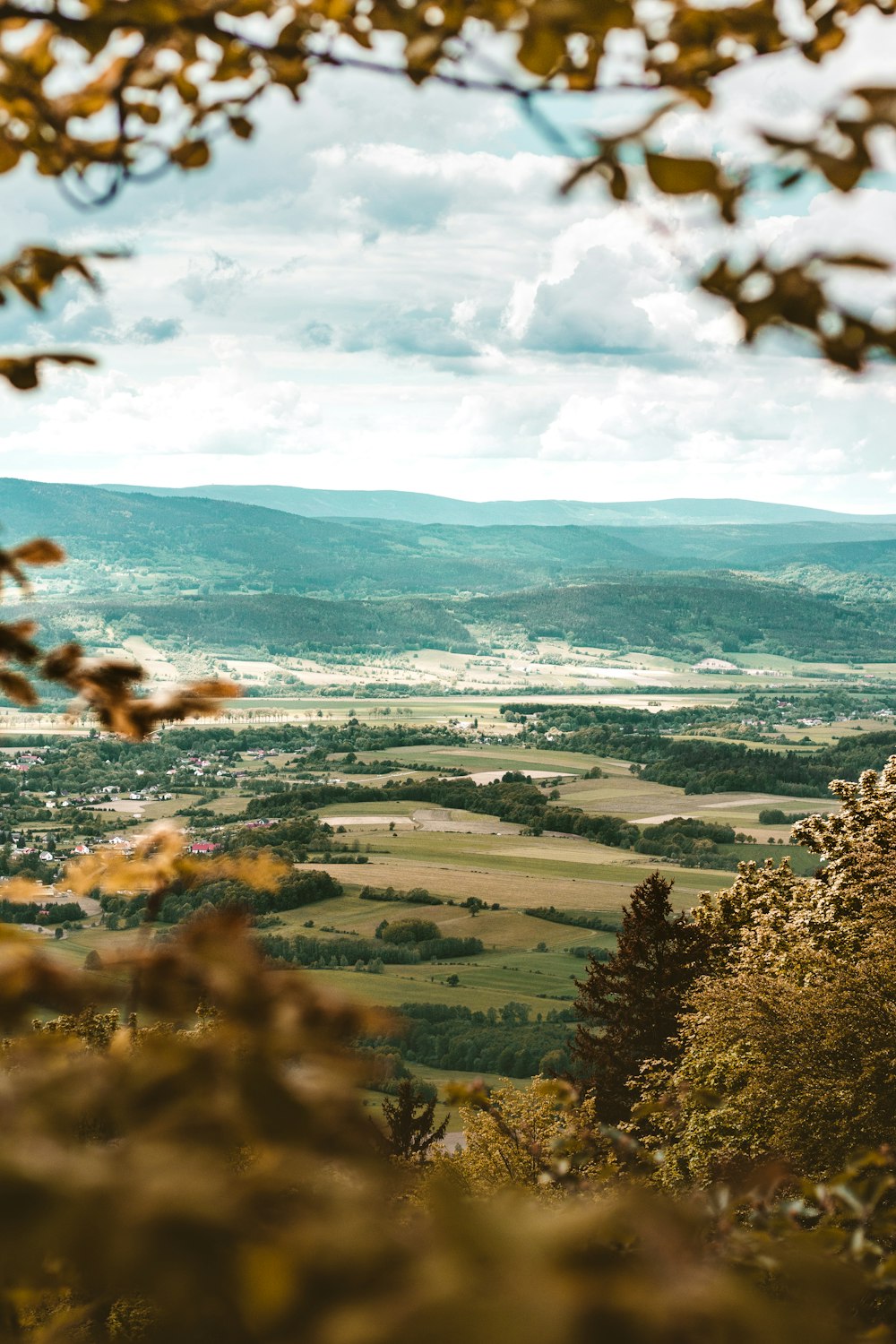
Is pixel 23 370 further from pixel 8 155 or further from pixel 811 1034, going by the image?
pixel 811 1034

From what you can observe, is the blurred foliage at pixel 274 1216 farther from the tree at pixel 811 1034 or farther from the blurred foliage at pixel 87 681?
the tree at pixel 811 1034

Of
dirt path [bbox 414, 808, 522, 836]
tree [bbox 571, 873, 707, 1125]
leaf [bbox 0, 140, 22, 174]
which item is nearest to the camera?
leaf [bbox 0, 140, 22, 174]

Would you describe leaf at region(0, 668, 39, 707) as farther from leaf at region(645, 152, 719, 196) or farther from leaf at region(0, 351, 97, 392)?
leaf at region(645, 152, 719, 196)

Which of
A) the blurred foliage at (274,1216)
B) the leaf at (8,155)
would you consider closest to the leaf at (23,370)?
the leaf at (8,155)

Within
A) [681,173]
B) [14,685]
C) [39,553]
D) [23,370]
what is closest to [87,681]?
[14,685]

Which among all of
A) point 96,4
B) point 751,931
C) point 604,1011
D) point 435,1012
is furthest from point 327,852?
point 96,4

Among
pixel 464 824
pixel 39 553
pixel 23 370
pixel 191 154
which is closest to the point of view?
pixel 23 370

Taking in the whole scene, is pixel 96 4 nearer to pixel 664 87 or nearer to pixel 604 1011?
pixel 664 87

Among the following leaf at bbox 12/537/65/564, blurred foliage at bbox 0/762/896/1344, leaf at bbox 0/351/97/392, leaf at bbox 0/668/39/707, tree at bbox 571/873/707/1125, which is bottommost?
tree at bbox 571/873/707/1125

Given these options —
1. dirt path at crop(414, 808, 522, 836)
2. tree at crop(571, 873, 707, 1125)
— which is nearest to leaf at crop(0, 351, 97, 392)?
tree at crop(571, 873, 707, 1125)
